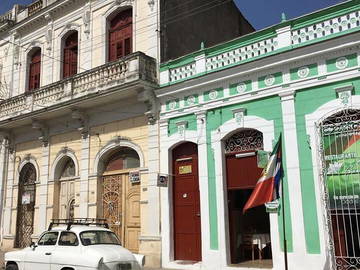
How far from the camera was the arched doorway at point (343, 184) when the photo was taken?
376 inches

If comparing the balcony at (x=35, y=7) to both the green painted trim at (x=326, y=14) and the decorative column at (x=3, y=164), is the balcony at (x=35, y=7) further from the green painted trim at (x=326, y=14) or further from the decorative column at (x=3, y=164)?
the green painted trim at (x=326, y=14)

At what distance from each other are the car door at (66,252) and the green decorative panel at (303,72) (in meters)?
6.61

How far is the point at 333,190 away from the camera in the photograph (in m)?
9.85

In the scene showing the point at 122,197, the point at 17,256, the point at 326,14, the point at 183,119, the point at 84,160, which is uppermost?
the point at 326,14

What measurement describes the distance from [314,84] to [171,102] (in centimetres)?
472

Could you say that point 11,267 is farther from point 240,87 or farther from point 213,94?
point 240,87

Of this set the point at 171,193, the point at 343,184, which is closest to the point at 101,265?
the point at 171,193

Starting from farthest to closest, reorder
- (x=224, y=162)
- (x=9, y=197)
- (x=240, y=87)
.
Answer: (x=9, y=197) < (x=224, y=162) < (x=240, y=87)

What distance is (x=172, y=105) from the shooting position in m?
13.5

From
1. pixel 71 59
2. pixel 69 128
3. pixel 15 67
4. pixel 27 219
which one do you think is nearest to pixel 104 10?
pixel 71 59

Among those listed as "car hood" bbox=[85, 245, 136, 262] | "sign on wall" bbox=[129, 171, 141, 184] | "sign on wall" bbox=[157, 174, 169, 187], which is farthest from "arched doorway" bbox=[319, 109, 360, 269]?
"sign on wall" bbox=[129, 171, 141, 184]

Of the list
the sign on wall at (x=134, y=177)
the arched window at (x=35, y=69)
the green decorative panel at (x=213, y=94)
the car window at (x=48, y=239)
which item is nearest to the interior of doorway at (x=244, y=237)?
the green decorative panel at (x=213, y=94)

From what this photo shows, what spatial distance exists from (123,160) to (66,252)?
5910 millimetres

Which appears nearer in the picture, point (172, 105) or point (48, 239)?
point (48, 239)
